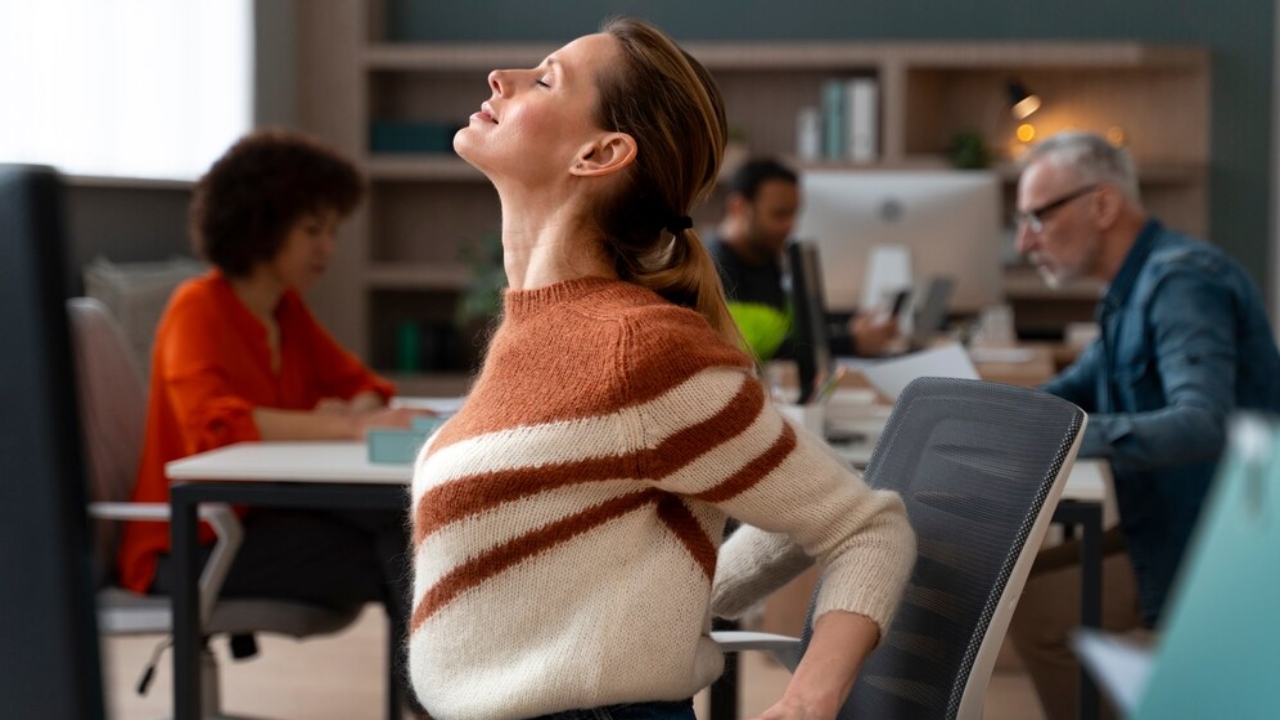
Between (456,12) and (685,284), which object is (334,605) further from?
(456,12)

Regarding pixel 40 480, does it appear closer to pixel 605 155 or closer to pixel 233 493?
pixel 605 155

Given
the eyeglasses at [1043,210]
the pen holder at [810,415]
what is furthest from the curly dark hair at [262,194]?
the eyeglasses at [1043,210]

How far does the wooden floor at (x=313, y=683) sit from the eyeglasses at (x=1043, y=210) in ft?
3.74

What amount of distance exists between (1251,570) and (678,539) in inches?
35.1

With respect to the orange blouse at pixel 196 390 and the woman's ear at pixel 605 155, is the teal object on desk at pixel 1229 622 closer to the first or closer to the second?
the woman's ear at pixel 605 155

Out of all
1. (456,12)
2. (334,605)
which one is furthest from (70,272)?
(456,12)

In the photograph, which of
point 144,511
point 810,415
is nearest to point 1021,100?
point 810,415

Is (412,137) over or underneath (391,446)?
over

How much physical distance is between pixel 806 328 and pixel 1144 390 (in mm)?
609

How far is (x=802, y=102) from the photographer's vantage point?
6.68 meters

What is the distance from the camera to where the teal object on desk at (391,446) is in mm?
2336

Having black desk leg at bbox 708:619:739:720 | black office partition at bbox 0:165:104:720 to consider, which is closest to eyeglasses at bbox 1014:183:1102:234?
black desk leg at bbox 708:619:739:720

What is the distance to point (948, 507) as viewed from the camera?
1.41 m

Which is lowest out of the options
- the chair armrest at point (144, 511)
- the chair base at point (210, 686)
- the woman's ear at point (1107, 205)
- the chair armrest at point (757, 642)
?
the chair base at point (210, 686)
